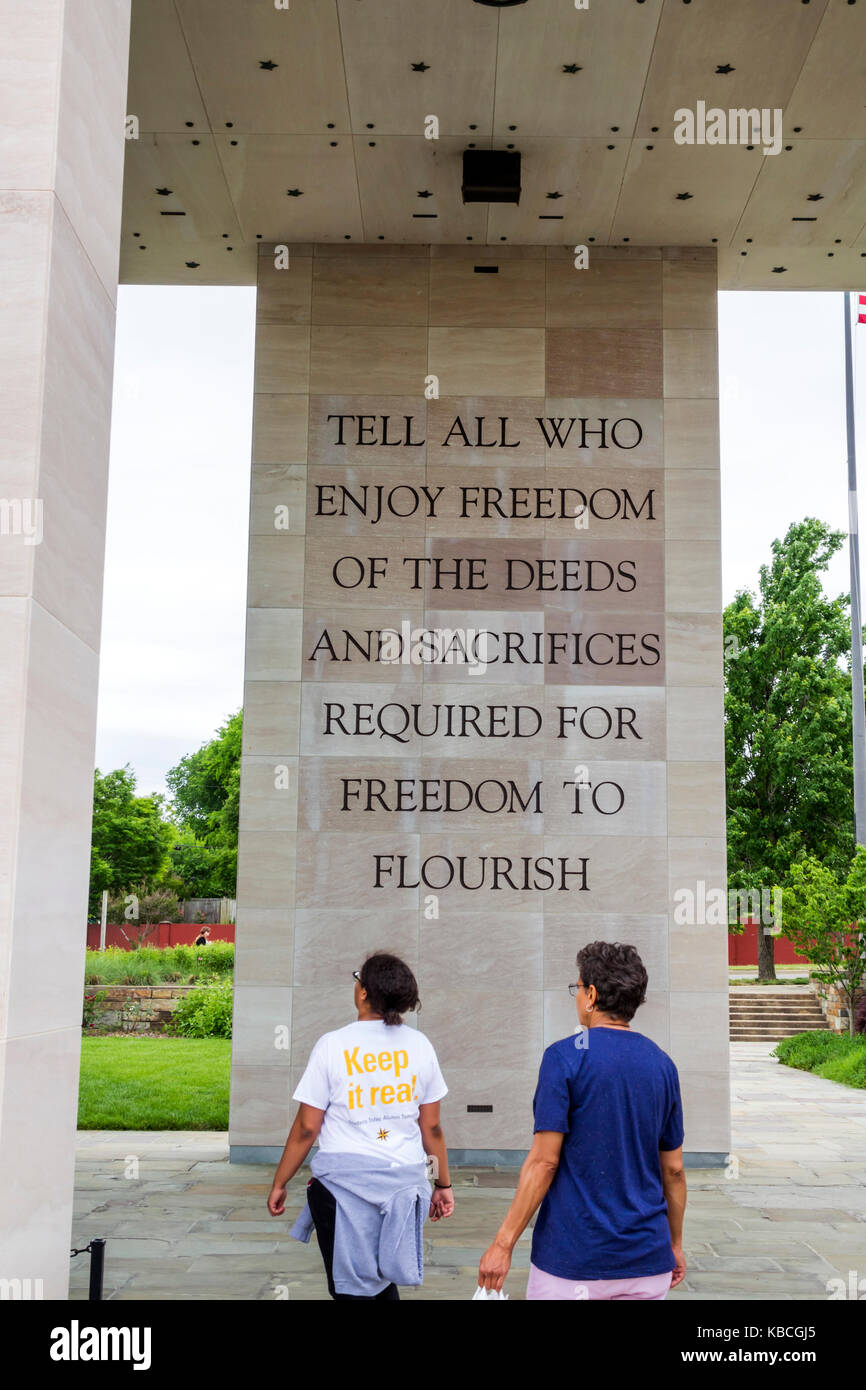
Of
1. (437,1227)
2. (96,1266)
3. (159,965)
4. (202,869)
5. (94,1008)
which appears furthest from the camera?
(202,869)

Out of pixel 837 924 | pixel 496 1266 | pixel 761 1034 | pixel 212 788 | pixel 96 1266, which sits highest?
pixel 212 788

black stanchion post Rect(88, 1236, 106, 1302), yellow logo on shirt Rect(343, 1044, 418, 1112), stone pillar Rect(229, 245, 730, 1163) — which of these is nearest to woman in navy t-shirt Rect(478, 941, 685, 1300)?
yellow logo on shirt Rect(343, 1044, 418, 1112)

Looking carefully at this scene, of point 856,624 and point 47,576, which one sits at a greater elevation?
point 856,624

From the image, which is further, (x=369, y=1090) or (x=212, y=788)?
(x=212, y=788)

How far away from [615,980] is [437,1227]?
5780 mm

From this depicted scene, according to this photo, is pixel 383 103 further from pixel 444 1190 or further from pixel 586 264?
pixel 444 1190

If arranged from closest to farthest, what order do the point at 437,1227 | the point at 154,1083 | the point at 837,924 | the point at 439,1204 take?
1. the point at 439,1204
2. the point at 437,1227
3. the point at 154,1083
4. the point at 837,924

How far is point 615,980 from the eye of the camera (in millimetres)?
4270

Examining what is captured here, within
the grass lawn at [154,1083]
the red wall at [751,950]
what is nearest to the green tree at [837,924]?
the grass lawn at [154,1083]

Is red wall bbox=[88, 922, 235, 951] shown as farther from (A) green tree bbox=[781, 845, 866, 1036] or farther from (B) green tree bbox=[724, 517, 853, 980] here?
(A) green tree bbox=[781, 845, 866, 1036]

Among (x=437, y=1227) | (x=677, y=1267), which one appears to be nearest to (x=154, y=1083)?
(x=437, y=1227)

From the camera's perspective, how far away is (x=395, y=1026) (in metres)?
5.17

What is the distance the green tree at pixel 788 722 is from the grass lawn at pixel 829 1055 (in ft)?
50.6

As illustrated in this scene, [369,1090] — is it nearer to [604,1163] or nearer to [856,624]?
[604,1163]
